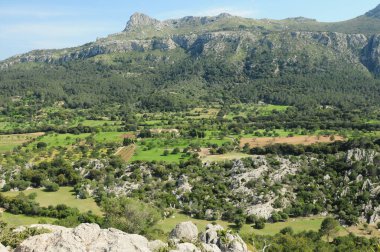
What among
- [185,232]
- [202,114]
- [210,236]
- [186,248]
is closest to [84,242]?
[186,248]

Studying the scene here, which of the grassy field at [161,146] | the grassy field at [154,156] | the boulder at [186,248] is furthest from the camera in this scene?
the grassy field at [161,146]

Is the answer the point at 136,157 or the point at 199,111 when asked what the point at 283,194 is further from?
the point at 199,111

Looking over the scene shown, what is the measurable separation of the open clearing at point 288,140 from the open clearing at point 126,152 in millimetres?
32777

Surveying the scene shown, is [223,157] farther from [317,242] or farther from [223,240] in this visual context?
[223,240]

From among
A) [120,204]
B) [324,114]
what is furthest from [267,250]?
[324,114]

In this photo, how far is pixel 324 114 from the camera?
558 ft

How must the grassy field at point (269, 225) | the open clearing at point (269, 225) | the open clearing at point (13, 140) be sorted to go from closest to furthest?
the open clearing at point (269, 225)
the grassy field at point (269, 225)
the open clearing at point (13, 140)

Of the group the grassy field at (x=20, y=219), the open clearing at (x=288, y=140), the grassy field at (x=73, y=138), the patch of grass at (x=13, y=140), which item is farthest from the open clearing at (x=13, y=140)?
the open clearing at (x=288, y=140)

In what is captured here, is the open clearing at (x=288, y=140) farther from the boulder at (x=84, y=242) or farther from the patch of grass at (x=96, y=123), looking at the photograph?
the boulder at (x=84, y=242)

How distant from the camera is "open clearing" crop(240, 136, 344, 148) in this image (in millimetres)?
115875

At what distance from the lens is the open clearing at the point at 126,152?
105706mm

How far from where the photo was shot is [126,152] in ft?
369

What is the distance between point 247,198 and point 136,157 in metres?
39.9

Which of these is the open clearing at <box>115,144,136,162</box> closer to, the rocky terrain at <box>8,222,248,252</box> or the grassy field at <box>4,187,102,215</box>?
the grassy field at <box>4,187,102,215</box>
